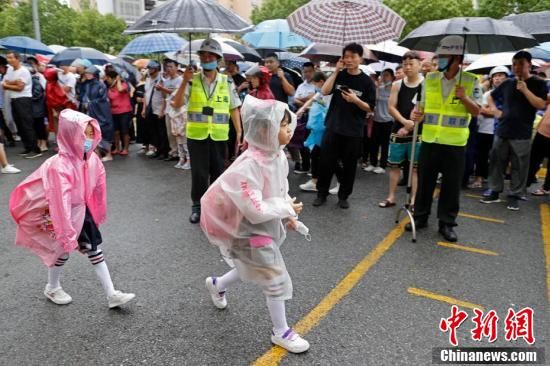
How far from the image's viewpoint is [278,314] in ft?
9.17

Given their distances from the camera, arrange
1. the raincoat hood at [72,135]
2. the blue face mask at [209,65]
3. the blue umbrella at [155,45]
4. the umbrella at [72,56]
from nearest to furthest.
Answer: the raincoat hood at [72,135]
the blue face mask at [209,65]
the blue umbrella at [155,45]
the umbrella at [72,56]

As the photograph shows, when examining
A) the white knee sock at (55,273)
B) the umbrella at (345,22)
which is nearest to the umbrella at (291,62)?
the umbrella at (345,22)

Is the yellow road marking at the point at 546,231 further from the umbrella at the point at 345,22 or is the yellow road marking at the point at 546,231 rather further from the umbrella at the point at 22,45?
the umbrella at the point at 22,45

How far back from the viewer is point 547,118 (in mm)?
6324

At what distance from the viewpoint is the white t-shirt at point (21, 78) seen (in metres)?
8.38

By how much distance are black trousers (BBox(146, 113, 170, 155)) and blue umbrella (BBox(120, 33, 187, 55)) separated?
1279mm

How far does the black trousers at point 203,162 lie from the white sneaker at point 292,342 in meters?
2.68

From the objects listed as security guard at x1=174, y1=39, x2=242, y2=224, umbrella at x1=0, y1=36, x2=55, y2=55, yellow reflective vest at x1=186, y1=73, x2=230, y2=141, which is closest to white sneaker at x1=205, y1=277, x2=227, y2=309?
security guard at x1=174, y1=39, x2=242, y2=224

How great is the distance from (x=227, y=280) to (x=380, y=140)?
5.42 metres

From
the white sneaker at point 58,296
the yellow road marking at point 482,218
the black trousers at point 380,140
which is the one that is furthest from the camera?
the black trousers at point 380,140

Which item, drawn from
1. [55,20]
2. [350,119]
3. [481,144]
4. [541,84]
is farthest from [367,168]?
[55,20]

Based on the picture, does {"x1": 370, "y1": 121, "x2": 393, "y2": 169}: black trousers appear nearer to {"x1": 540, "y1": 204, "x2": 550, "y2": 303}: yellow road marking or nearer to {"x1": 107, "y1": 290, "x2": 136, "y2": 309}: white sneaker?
{"x1": 540, "y1": 204, "x2": 550, "y2": 303}: yellow road marking

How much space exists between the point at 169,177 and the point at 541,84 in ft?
18.2

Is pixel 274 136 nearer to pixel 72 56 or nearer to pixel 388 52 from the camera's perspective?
pixel 388 52
